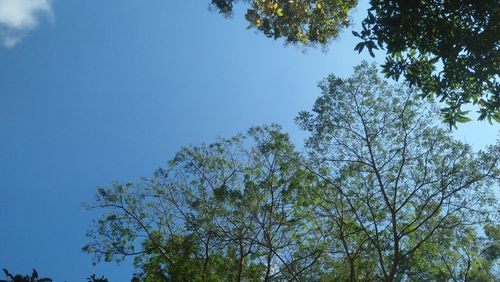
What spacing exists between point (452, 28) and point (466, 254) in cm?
1058

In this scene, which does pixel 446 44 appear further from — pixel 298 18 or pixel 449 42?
pixel 298 18

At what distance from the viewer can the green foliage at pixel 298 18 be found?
965 cm

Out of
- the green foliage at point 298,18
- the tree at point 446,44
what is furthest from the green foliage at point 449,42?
the green foliage at point 298,18

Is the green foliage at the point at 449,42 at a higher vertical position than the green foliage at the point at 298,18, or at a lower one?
lower

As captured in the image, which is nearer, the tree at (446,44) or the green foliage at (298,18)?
the tree at (446,44)

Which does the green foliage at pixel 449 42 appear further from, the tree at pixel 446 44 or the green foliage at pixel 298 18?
the green foliage at pixel 298 18

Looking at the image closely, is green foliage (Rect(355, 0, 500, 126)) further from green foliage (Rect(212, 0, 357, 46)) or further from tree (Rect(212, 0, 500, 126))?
green foliage (Rect(212, 0, 357, 46))

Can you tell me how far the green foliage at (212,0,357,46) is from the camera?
9.65 m

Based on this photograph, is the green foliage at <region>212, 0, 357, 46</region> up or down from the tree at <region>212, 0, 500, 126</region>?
up

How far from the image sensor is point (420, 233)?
15.1 m

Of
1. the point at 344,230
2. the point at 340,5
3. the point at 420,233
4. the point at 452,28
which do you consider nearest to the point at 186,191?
the point at 344,230

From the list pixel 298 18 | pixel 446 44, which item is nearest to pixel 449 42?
pixel 446 44

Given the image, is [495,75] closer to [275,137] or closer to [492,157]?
[492,157]

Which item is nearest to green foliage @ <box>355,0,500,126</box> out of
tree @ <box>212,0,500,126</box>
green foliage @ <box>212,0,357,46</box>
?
tree @ <box>212,0,500,126</box>
